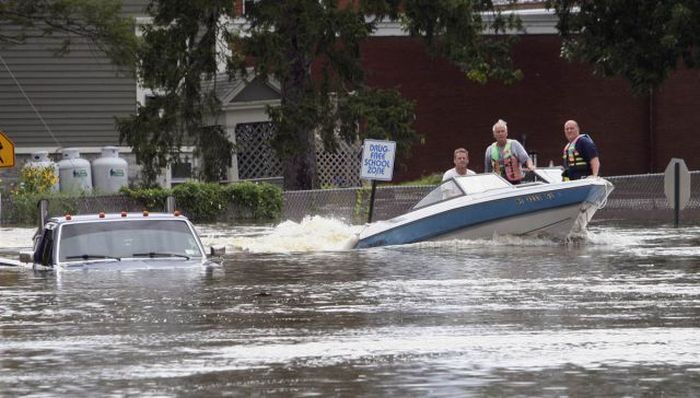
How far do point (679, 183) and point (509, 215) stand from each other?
781cm

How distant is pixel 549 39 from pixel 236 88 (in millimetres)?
9829

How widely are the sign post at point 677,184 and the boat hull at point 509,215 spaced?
646cm

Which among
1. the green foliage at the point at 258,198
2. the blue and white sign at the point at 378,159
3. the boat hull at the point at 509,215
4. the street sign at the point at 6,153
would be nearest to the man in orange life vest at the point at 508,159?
the boat hull at the point at 509,215

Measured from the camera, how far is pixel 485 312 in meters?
14.8

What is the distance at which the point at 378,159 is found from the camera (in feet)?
96.3

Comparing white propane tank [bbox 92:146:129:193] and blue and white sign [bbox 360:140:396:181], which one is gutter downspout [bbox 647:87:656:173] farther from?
blue and white sign [bbox 360:140:396:181]

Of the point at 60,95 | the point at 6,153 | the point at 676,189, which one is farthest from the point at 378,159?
the point at 60,95

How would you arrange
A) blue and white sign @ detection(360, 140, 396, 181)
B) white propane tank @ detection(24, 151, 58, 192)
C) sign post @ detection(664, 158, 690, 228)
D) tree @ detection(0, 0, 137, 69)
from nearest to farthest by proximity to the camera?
blue and white sign @ detection(360, 140, 396, 181), sign post @ detection(664, 158, 690, 228), tree @ detection(0, 0, 137, 69), white propane tank @ detection(24, 151, 58, 192)

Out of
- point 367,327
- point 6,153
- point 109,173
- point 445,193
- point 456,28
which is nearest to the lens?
point 367,327

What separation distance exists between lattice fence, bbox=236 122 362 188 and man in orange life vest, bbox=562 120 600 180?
18.8 m

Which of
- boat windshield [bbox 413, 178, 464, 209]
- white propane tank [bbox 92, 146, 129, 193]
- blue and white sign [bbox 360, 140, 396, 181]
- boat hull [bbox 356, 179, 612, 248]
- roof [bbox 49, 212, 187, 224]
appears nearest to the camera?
roof [bbox 49, 212, 187, 224]

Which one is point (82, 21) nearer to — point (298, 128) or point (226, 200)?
point (298, 128)

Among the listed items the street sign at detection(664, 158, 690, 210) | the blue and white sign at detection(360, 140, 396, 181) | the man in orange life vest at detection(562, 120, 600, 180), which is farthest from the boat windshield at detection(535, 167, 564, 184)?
the street sign at detection(664, 158, 690, 210)

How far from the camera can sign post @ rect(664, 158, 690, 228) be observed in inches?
1220
